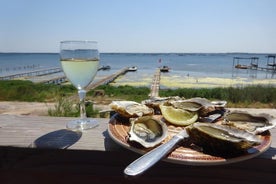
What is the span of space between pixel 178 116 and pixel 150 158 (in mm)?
324

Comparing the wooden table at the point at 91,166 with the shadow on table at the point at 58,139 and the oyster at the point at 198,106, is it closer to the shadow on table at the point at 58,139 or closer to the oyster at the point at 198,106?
the shadow on table at the point at 58,139

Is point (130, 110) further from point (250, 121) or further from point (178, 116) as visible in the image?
point (250, 121)

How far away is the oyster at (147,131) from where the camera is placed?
63cm

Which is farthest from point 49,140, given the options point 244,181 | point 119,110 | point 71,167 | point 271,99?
point 271,99

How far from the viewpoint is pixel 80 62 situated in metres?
0.96

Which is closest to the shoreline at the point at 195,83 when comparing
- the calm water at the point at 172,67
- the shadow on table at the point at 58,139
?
the calm water at the point at 172,67

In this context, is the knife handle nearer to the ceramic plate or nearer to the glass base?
the ceramic plate

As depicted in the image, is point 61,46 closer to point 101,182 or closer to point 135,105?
point 135,105

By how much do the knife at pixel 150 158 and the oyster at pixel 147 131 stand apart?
0.14ft

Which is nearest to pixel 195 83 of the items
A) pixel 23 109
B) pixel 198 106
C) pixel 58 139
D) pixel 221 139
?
pixel 23 109

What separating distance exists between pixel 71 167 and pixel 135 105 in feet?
0.97

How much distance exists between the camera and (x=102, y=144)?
77 centimetres

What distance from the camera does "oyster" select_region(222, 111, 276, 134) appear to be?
736mm

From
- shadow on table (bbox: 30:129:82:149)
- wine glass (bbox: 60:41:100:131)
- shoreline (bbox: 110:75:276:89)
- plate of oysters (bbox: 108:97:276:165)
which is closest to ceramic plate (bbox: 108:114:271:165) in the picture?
plate of oysters (bbox: 108:97:276:165)
